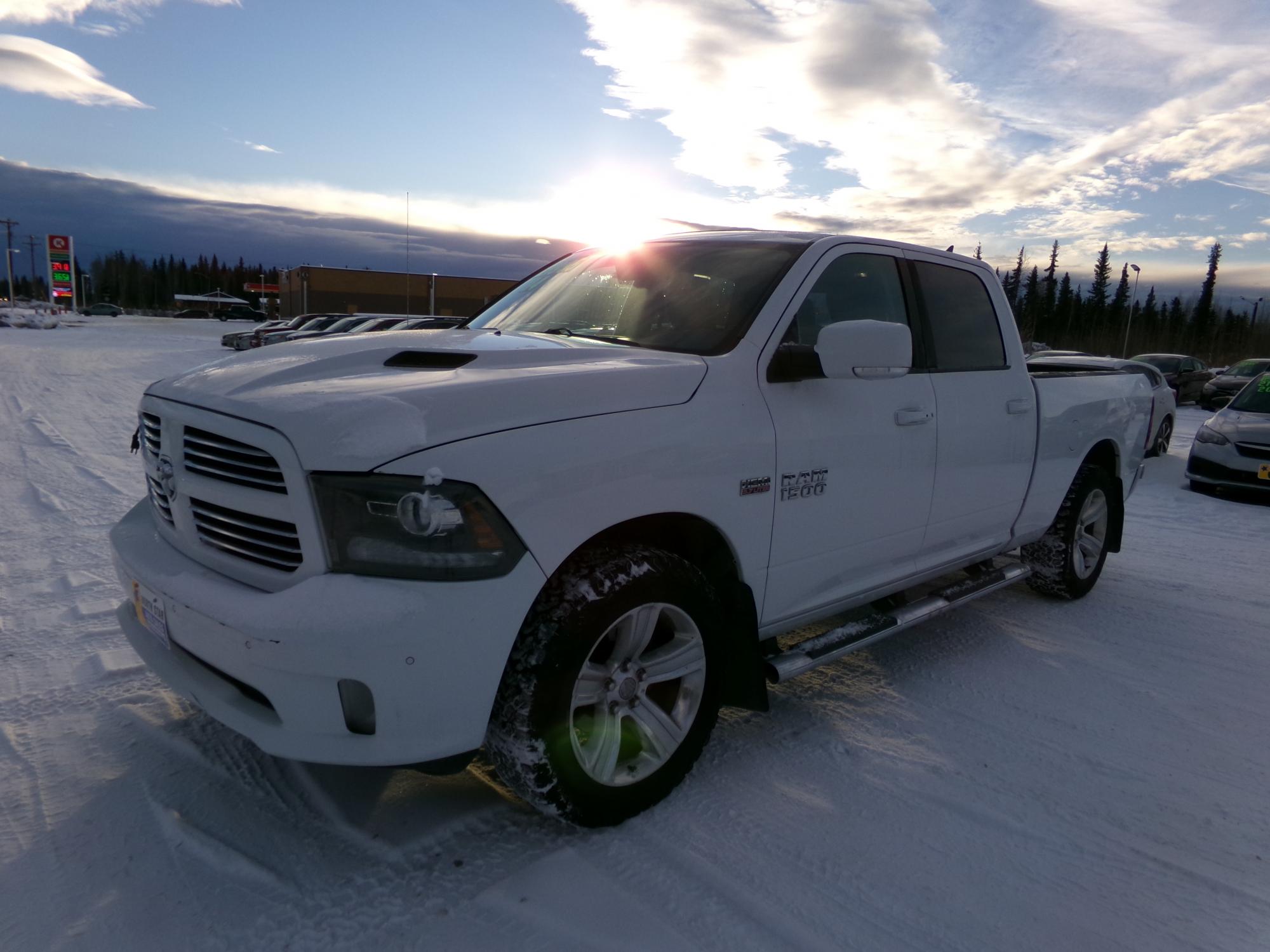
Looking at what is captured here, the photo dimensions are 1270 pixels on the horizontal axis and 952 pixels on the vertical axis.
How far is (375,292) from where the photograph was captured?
235 feet

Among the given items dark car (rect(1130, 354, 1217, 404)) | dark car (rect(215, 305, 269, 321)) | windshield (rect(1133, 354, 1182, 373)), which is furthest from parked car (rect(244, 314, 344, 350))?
dark car (rect(215, 305, 269, 321))

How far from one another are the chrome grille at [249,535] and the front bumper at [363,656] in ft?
0.29

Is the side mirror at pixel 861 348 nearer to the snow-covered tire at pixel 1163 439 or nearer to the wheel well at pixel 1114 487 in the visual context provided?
the wheel well at pixel 1114 487

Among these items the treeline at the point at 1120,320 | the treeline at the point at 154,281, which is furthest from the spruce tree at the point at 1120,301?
the treeline at the point at 154,281

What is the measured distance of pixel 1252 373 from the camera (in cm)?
2125

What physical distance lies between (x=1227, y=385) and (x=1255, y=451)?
615 inches

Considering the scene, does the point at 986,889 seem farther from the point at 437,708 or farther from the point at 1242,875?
the point at 437,708

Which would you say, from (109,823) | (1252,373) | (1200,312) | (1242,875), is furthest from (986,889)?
(1200,312)

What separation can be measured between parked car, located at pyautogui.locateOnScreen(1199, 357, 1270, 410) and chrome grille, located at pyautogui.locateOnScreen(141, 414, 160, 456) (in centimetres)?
2493

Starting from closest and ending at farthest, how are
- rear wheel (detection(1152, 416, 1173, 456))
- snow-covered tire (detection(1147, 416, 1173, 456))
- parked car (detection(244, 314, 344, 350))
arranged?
snow-covered tire (detection(1147, 416, 1173, 456)) < rear wheel (detection(1152, 416, 1173, 456)) < parked car (detection(244, 314, 344, 350))

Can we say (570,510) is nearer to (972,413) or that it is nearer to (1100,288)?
Answer: (972,413)

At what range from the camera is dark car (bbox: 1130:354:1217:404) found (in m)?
23.2

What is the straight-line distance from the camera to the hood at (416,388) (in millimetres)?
2164

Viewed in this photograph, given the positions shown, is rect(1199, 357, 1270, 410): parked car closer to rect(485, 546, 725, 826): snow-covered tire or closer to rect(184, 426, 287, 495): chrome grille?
rect(485, 546, 725, 826): snow-covered tire
